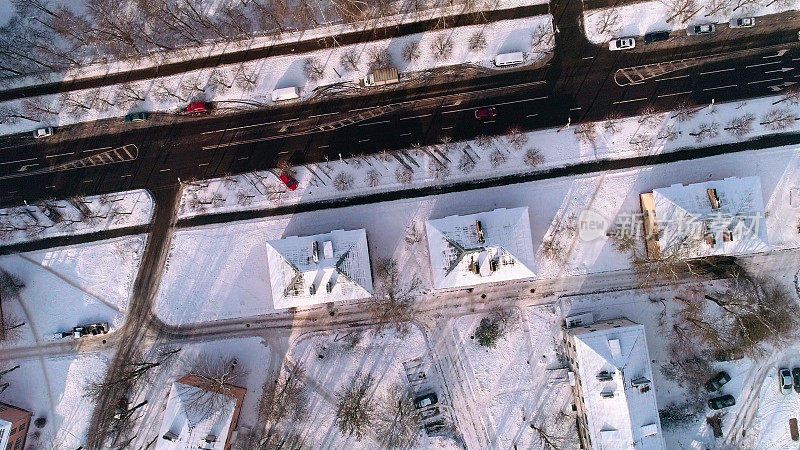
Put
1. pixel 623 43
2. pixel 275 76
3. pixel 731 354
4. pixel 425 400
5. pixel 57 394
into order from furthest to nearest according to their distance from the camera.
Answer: pixel 57 394
pixel 275 76
pixel 425 400
pixel 731 354
pixel 623 43

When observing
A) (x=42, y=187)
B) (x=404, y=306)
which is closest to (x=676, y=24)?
(x=404, y=306)

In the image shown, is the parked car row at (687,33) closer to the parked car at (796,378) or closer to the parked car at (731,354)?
the parked car at (731,354)

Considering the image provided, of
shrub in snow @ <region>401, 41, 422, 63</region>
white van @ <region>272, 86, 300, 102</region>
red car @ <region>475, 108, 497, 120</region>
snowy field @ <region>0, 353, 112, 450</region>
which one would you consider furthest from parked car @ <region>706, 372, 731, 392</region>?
snowy field @ <region>0, 353, 112, 450</region>

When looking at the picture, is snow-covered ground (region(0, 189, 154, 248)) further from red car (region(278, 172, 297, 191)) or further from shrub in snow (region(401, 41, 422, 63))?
shrub in snow (region(401, 41, 422, 63))

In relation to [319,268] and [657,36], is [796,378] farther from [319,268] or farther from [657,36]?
[319,268]

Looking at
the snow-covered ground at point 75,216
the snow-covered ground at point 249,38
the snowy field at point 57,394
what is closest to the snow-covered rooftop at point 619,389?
the snow-covered ground at point 249,38

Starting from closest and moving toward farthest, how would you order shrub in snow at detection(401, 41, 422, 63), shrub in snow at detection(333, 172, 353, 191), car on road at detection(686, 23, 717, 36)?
car on road at detection(686, 23, 717, 36) < shrub in snow at detection(401, 41, 422, 63) < shrub in snow at detection(333, 172, 353, 191)

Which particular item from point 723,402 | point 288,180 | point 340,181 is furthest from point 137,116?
point 723,402
